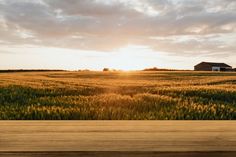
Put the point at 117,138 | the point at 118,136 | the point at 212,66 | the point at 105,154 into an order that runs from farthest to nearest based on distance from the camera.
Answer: the point at 212,66, the point at 118,136, the point at 117,138, the point at 105,154

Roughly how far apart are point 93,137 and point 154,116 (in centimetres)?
552

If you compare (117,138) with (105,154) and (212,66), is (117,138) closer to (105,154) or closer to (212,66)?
(105,154)

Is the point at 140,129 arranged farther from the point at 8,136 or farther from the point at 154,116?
the point at 154,116

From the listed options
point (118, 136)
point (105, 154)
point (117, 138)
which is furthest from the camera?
point (118, 136)

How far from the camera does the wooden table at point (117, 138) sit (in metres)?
3.13

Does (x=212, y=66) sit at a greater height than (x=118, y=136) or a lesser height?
greater

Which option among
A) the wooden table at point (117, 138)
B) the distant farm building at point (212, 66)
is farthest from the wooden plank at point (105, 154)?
the distant farm building at point (212, 66)

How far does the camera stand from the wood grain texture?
10.6ft

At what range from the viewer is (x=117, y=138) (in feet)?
12.0

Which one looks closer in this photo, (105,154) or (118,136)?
(105,154)

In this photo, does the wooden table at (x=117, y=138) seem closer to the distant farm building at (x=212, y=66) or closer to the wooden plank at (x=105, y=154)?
the wooden plank at (x=105, y=154)

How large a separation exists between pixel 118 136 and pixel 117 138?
0.10 metres

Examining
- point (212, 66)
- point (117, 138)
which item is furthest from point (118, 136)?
point (212, 66)

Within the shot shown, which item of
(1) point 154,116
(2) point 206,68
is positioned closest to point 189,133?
(1) point 154,116
